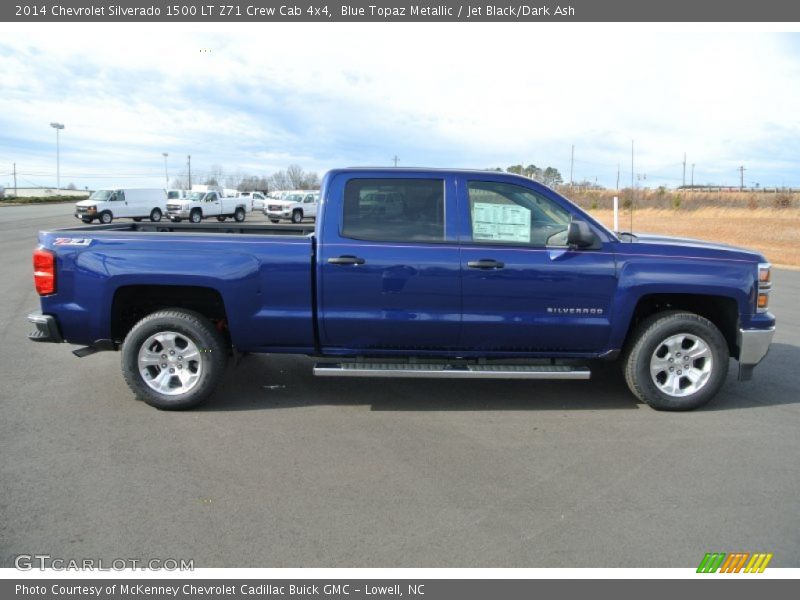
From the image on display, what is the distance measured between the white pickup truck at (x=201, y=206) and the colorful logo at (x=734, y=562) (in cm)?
3581

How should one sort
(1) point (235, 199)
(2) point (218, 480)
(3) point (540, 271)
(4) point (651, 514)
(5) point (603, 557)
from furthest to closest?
(1) point (235, 199), (3) point (540, 271), (2) point (218, 480), (4) point (651, 514), (5) point (603, 557)

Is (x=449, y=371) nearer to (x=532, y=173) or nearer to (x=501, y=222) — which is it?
(x=501, y=222)

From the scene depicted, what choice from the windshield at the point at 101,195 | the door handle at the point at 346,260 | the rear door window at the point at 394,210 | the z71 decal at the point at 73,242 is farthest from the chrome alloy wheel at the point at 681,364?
the windshield at the point at 101,195

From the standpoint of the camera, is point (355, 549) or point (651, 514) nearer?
point (355, 549)

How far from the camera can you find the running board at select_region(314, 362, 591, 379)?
200 inches

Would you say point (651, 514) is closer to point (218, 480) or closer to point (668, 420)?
point (668, 420)

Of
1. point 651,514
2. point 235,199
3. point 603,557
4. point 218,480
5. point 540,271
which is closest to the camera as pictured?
point 603,557

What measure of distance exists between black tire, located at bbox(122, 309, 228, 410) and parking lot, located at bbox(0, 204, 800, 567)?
130 millimetres

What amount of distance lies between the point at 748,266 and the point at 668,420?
4.69 ft

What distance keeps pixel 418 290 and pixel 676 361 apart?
2248 millimetres

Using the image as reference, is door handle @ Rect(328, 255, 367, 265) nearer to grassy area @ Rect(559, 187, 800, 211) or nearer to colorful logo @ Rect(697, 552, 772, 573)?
colorful logo @ Rect(697, 552, 772, 573)

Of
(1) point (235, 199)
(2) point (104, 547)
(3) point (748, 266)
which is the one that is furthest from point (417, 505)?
(1) point (235, 199)

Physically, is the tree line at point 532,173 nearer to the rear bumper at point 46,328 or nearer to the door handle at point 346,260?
the door handle at point 346,260

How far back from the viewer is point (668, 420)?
518 cm
